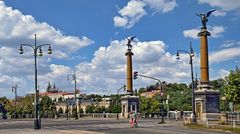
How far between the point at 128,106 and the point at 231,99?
26476 millimetres

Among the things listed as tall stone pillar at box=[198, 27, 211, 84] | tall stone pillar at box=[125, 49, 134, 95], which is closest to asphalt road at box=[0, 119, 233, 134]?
tall stone pillar at box=[198, 27, 211, 84]

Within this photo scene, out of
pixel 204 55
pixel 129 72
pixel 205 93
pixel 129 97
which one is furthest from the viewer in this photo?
pixel 129 72

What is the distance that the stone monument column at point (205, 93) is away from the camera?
53.4 meters

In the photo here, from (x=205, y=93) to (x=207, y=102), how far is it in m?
1.12

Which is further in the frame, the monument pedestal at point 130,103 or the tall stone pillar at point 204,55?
the monument pedestal at point 130,103

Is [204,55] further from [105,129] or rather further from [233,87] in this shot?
[105,129]

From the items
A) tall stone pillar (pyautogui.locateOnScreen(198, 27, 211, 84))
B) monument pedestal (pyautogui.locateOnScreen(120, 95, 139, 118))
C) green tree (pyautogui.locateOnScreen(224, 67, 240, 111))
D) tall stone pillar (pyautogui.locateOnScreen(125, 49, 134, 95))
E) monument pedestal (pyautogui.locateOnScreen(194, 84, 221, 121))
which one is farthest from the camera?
tall stone pillar (pyautogui.locateOnScreen(125, 49, 134, 95))

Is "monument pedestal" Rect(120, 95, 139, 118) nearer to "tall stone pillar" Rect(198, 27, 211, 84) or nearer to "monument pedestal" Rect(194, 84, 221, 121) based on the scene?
"monument pedestal" Rect(194, 84, 221, 121)

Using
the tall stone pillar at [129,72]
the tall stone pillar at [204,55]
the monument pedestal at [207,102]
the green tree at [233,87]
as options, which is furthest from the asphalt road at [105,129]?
the tall stone pillar at [129,72]


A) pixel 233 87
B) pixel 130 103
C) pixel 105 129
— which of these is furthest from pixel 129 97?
pixel 105 129

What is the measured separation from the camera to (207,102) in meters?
53.4

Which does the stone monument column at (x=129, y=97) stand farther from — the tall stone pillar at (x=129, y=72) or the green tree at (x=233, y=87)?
the green tree at (x=233, y=87)

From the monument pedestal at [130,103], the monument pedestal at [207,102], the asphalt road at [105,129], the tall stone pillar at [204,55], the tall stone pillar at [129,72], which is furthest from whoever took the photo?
the tall stone pillar at [129,72]

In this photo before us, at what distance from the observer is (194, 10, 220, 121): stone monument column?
2101 inches
